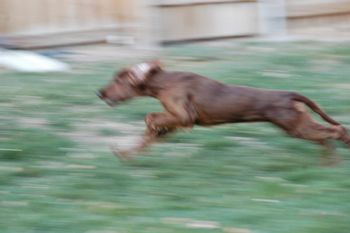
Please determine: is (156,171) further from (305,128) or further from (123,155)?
(305,128)

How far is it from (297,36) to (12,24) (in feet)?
13.6

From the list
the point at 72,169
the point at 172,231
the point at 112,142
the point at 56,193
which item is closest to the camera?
the point at 172,231

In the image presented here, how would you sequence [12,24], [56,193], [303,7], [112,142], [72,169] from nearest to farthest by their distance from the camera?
1. [56,193]
2. [72,169]
3. [112,142]
4. [12,24]
5. [303,7]

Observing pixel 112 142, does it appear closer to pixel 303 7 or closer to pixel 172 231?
pixel 172 231

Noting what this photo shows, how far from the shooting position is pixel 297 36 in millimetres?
12234

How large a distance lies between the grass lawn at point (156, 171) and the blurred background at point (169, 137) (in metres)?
0.01

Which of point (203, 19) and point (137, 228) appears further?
point (203, 19)

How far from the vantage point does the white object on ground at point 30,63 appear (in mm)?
10227

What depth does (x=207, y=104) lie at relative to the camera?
249 inches

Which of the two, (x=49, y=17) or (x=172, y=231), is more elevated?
(x=49, y=17)

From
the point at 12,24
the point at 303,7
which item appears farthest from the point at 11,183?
the point at 303,7

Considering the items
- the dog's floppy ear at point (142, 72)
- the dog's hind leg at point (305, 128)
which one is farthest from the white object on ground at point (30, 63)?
the dog's hind leg at point (305, 128)

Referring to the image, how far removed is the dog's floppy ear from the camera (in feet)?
21.0

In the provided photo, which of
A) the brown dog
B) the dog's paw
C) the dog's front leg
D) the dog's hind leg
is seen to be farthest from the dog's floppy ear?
the dog's hind leg
